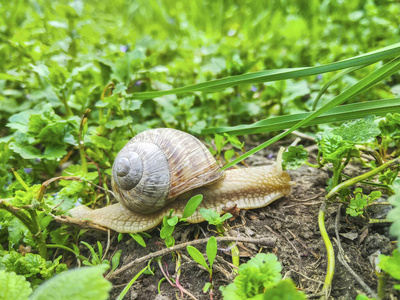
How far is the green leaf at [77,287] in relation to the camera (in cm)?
131

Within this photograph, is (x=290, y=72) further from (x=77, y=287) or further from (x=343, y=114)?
(x=77, y=287)

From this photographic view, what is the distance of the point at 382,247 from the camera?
177 cm

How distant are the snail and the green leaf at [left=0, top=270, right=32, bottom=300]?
84 cm

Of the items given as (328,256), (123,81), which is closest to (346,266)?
(328,256)

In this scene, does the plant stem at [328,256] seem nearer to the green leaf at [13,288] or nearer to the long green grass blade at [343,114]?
the long green grass blade at [343,114]

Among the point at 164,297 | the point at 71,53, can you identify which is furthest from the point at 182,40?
the point at 164,297

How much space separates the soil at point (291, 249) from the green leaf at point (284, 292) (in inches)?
16.0

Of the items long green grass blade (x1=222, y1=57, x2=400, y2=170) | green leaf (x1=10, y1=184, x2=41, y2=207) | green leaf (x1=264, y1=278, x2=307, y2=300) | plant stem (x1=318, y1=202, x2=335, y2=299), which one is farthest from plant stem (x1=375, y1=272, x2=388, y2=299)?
green leaf (x1=10, y1=184, x2=41, y2=207)

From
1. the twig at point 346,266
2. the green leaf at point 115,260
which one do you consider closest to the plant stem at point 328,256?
the twig at point 346,266

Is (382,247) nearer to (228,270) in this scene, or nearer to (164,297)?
(228,270)

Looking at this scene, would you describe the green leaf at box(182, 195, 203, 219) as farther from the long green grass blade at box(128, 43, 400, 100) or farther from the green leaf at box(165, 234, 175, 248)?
the long green grass blade at box(128, 43, 400, 100)

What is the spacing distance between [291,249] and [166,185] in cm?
104

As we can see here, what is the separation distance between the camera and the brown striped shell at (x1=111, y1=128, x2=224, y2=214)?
2338 millimetres

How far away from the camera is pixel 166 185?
2352 mm
